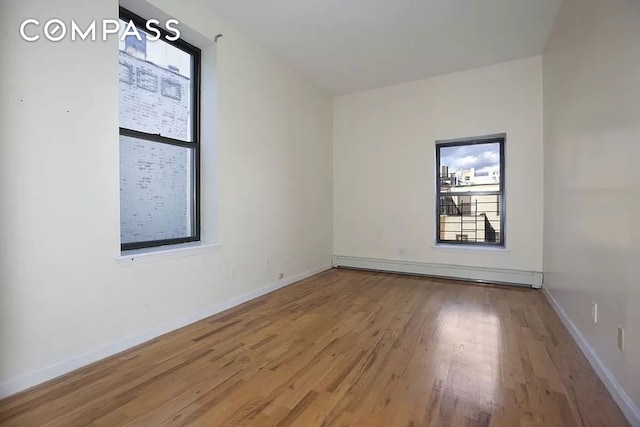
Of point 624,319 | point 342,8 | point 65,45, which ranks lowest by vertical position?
point 624,319

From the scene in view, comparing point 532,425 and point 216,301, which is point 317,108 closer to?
point 216,301

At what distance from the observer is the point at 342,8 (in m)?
2.88

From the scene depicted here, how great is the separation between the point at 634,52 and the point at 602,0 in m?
0.75

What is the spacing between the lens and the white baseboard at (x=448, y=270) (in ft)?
12.8

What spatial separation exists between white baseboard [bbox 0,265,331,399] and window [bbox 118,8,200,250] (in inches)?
28.3

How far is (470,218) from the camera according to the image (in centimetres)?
448

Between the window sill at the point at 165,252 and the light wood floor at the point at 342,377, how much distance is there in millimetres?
A: 650

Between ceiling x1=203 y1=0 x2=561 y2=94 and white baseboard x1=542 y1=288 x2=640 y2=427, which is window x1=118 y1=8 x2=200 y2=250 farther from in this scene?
white baseboard x1=542 y1=288 x2=640 y2=427

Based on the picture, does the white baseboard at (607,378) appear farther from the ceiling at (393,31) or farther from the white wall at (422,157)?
the ceiling at (393,31)

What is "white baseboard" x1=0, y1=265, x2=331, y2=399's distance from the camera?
66.0 inches

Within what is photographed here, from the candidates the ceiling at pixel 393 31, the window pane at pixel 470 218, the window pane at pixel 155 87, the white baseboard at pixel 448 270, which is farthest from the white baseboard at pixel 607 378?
the window pane at pixel 155 87

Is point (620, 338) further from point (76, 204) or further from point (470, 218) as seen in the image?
point (76, 204)

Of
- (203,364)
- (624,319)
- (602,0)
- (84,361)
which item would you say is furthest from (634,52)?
(84,361)

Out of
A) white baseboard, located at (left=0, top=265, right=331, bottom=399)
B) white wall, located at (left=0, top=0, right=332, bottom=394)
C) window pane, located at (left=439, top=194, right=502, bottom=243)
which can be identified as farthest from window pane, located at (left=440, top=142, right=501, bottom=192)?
white baseboard, located at (left=0, top=265, right=331, bottom=399)
